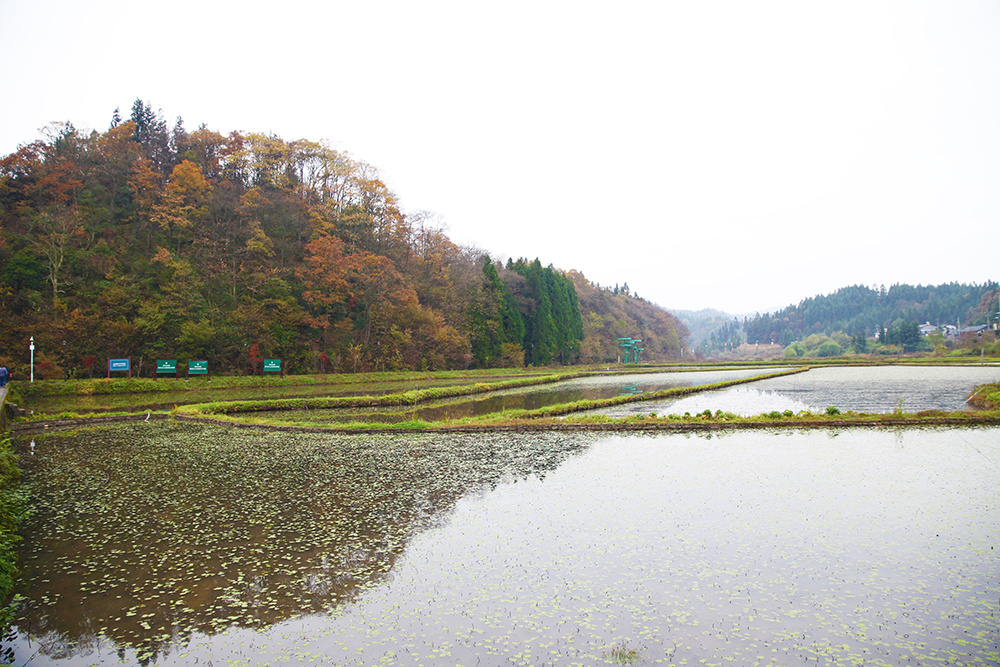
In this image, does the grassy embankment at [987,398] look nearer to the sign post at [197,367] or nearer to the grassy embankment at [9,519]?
the grassy embankment at [9,519]

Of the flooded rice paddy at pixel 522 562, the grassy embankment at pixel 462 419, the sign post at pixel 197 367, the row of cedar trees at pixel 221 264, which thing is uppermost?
the row of cedar trees at pixel 221 264

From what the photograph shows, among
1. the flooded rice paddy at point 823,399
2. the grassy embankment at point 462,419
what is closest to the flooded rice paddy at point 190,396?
the grassy embankment at point 462,419

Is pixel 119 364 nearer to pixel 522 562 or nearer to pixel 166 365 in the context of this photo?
pixel 166 365

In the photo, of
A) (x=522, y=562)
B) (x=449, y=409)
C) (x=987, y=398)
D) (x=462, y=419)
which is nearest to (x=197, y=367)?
(x=449, y=409)

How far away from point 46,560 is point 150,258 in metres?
37.2

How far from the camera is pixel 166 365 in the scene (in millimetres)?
31969

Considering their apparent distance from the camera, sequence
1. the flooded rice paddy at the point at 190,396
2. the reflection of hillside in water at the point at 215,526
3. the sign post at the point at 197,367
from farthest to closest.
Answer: the sign post at the point at 197,367 < the flooded rice paddy at the point at 190,396 < the reflection of hillside in water at the point at 215,526

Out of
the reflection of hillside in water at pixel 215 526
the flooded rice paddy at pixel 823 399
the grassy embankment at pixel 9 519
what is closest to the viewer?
the reflection of hillside in water at pixel 215 526

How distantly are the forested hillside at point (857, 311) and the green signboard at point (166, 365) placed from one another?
535 feet

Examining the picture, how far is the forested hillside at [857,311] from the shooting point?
151 m

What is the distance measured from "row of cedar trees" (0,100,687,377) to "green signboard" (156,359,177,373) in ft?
4.57

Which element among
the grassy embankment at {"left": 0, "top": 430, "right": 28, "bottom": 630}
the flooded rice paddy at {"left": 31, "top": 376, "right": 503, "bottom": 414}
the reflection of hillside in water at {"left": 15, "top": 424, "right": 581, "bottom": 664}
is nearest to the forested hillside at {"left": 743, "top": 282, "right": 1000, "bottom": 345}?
the flooded rice paddy at {"left": 31, "top": 376, "right": 503, "bottom": 414}

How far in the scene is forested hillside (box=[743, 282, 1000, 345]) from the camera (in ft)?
496

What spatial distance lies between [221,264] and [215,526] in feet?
117
